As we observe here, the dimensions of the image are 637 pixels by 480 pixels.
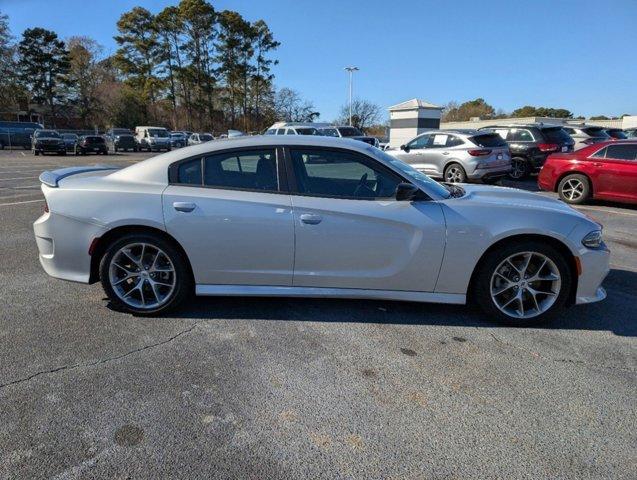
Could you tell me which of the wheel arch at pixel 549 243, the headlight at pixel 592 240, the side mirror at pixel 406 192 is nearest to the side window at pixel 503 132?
the headlight at pixel 592 240

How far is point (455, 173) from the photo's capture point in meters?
11.9

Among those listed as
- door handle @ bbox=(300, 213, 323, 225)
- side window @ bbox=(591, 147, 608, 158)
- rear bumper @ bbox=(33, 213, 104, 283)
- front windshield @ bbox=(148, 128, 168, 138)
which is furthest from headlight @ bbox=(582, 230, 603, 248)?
front windshield @ bbox=(148, 128, 168, 138)

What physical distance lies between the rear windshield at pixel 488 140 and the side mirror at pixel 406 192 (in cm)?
900

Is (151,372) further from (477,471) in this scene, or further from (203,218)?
(477,471)

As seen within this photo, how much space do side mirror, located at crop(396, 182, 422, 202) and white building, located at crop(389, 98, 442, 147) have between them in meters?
26.4

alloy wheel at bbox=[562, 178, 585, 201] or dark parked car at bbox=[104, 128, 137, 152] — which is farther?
dark parked car at bbox=[104, 128, 137, 152]

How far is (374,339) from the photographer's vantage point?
3.37 meters

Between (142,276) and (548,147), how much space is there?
13.3 meters

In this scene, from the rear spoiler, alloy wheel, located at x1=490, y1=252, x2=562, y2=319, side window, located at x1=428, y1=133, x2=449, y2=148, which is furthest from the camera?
side window, located at x1=428, y1=133, x2=449, y2=148

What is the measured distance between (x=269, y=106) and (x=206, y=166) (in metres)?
62.2

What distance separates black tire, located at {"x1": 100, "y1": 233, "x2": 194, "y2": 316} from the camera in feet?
11.9

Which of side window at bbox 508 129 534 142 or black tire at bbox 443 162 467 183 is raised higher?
side window at bbox 508 129 534 142

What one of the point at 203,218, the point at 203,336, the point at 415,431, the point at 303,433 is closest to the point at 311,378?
the point at 303,433

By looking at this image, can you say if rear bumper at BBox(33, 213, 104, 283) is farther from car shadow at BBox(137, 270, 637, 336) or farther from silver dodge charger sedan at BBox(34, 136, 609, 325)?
car shadow at BBox(137, 270, 637, 336)
